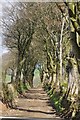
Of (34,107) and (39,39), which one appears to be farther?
(39,39)

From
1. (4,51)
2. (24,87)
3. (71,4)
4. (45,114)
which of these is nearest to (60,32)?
(24,87)

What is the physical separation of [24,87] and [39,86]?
1.83ft

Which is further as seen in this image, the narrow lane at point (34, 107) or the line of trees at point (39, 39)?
the line of trees at point (39, 39)

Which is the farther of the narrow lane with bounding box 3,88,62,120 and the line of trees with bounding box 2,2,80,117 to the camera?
the line of trees with bounding box 2,2,80,117

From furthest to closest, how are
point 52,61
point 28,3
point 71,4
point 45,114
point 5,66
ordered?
point 52,61 → point 28,3 → point 5,66 → point 45,114 → point 71,4

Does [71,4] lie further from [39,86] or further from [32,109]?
[39,86]

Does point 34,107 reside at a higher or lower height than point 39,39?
lower

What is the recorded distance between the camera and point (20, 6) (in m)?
4.96

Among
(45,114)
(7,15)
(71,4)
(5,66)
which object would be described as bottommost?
(45,114)

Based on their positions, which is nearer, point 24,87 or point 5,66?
point 5,66

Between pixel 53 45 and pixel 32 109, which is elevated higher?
pixel 53 45

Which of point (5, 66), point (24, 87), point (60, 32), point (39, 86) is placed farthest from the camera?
point (60, 32)

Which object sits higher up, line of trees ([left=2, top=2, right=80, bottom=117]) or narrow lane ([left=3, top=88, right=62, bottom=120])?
line of trees ([left=2, top=2, right=80, bottom=117])

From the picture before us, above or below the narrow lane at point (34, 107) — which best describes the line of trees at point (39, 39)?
above
